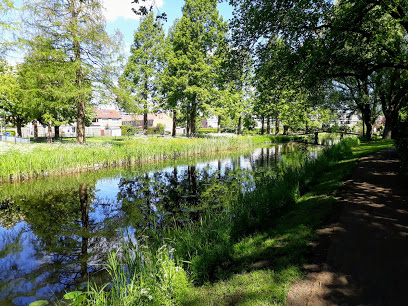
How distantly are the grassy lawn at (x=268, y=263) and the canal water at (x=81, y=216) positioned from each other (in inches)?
86.7

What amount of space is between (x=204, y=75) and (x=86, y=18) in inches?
630

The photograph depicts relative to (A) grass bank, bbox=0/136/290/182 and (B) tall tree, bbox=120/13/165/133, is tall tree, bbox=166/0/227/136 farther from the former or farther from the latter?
(A) grass bank, bbox=0/136/290/182

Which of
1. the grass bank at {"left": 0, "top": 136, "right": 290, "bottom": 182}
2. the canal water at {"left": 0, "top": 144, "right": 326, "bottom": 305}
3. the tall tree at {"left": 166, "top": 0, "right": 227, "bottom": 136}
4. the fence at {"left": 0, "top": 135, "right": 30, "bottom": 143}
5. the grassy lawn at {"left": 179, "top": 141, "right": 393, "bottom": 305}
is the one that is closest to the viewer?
the grassy lawn at {"left": 179, "top": 141, "right": 393, "bottom": 305}

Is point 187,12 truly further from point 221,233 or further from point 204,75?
point 221,233

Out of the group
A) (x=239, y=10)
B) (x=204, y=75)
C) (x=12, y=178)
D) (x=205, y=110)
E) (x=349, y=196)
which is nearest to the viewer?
(x=349, y=196)

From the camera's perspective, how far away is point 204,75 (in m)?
32.2

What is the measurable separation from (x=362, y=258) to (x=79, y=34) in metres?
22.9

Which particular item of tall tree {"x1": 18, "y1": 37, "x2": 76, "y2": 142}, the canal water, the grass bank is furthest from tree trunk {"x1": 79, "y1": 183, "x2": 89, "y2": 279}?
tall tree {"x1": 18, "y1": 37, "x2": 76, "y2": 142}

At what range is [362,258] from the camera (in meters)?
3.94

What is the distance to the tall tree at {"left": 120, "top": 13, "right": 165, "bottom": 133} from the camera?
33.9 metres

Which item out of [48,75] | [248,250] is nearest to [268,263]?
[248,250]

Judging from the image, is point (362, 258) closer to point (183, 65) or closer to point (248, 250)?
point (248, 250)

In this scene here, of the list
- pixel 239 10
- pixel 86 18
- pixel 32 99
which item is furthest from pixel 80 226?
pixel 86 18

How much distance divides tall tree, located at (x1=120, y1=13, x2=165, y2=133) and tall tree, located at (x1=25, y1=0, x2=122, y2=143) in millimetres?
11793
